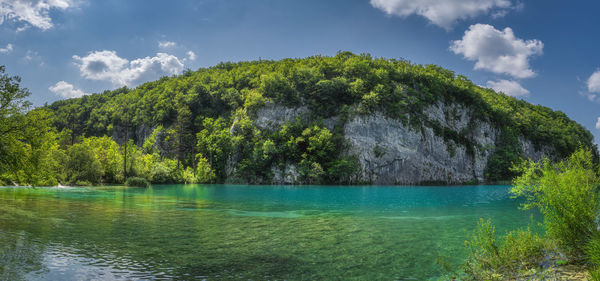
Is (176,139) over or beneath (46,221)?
over

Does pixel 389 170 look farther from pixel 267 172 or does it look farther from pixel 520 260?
pixel 520 260

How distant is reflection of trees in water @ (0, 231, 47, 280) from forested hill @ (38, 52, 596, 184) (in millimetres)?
57001

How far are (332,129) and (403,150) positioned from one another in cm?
1901

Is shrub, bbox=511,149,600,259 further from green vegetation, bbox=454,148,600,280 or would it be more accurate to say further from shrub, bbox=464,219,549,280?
shrub, bbox=464,219,549,280

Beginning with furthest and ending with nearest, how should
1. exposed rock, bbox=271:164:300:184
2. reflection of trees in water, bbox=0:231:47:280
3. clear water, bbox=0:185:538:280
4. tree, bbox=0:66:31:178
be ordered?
exposed rock, bbox=271:164:300:184, tree, bbox=0:66:31:178, clear water, bbox=0:185:538:280, reflection of trees in water, bbox=0:231:47:280

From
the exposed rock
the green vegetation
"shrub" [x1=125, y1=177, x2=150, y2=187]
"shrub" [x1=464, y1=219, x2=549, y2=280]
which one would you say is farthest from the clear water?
the exposed rock

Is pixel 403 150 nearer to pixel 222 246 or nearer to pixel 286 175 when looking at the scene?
pixel 286 175

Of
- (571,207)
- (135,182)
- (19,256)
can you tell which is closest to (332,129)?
(135,182)

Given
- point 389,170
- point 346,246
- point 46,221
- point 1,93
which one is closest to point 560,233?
point 346,246

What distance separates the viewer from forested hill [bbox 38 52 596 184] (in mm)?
84750

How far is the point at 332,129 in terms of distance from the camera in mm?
91625

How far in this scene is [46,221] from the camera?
1858 cm

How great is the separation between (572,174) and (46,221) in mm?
23650

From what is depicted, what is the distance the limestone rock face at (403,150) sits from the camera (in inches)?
3300
